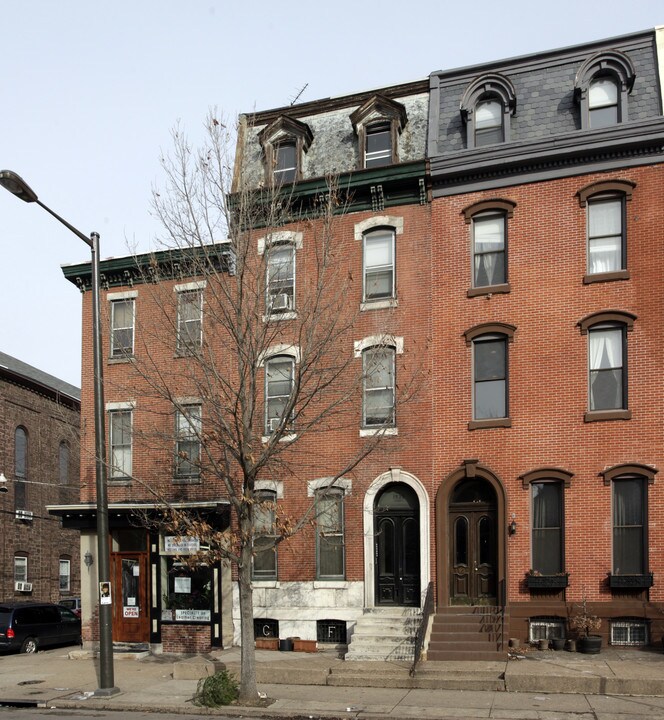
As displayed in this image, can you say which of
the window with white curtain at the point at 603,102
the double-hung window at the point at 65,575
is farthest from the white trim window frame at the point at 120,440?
the double-hung window at the point at 65,575

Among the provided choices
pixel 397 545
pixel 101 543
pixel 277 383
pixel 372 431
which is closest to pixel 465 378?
pixel 372 431

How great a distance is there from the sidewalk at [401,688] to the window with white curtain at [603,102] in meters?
11.6

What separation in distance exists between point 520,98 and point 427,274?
4902 mm

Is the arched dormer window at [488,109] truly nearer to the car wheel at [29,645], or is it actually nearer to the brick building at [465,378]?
the brick building at [465,378]

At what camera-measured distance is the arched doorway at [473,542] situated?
20000 millimetres

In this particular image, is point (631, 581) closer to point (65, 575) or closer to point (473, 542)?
point (473, 542)

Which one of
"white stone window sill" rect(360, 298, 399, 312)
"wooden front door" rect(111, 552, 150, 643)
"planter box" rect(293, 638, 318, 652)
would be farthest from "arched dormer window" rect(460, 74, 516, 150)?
"wooden front door" rect(111, 552, 150, 643)

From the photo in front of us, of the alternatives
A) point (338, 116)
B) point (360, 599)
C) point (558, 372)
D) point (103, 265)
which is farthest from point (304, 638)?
point (338, 116)

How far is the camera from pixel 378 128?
22.6m

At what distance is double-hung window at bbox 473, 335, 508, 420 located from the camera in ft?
67.0

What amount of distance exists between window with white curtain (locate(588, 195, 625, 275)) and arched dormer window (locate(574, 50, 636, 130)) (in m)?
1.79

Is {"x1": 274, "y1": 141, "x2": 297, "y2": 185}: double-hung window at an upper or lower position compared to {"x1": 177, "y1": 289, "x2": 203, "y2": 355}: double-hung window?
upper

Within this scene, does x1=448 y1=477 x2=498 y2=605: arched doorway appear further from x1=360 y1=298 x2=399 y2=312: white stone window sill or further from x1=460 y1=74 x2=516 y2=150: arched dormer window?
x1=460 y1=74 x2=516 y2=150: arched dormer window

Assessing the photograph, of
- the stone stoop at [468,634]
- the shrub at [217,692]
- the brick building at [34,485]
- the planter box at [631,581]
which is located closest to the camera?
the shrub at [217,692]
